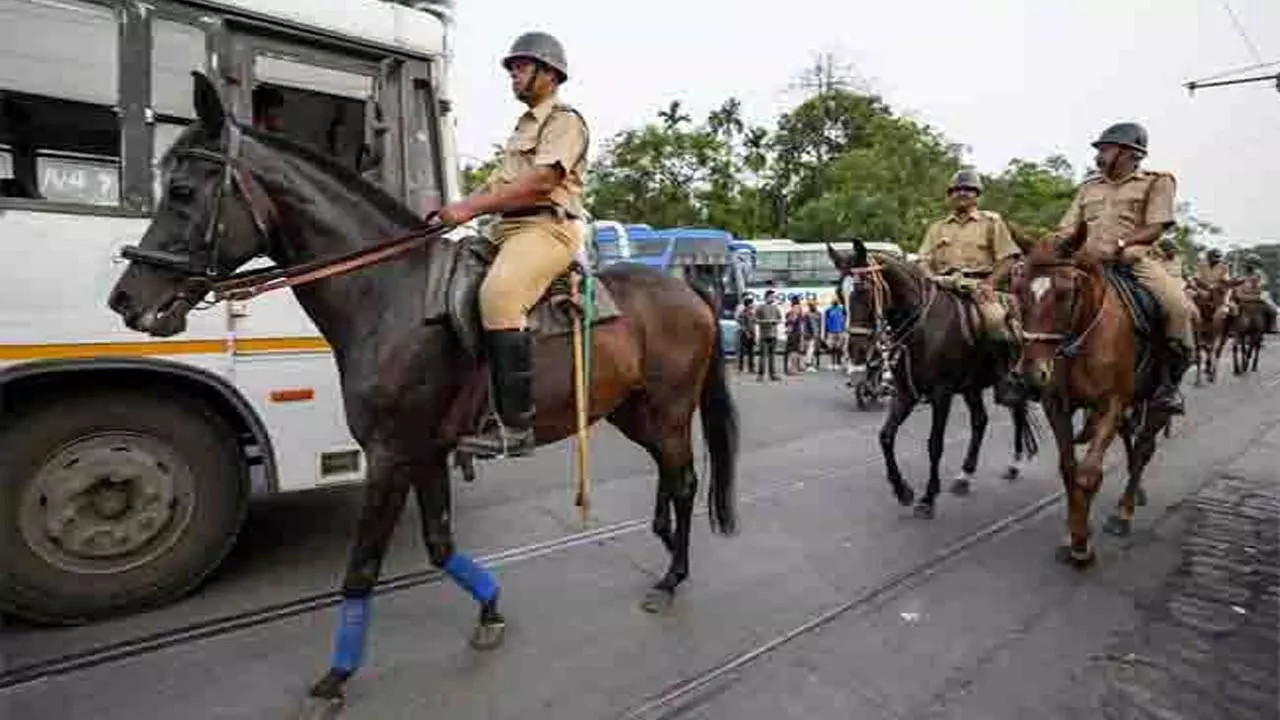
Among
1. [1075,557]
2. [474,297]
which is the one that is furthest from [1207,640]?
[474,297]

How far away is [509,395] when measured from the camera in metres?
3.13

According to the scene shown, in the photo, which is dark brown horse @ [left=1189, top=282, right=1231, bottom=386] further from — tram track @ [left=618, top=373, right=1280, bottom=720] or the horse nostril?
the horse nostril

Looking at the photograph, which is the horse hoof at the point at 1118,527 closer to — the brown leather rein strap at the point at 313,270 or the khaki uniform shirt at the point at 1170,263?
the khaki uniform shirt at the point at 1170,263

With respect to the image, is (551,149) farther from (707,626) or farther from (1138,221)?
(1138,221)

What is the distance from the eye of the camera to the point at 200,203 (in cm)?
269

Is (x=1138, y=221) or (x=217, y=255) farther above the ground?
(x=1138, y=221)

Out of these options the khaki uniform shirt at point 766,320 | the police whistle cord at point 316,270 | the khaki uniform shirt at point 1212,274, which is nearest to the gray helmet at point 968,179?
the police whistle cord at point 316,270

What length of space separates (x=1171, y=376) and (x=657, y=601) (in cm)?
444

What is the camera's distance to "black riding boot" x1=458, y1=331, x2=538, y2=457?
309 centimetres

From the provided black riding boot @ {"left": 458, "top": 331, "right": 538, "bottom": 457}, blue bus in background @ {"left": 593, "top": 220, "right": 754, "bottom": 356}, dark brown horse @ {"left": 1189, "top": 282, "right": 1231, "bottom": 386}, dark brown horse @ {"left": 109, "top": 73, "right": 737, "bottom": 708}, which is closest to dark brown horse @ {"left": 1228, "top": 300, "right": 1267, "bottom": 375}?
dark brown horse @ {"left": 1189, "top": 282, "right": 1231, "bottom": 386}

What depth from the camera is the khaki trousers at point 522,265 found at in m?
3.08

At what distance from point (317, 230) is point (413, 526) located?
274 centimetres

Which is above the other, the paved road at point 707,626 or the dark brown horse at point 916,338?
the dark brown horse at point 916,338

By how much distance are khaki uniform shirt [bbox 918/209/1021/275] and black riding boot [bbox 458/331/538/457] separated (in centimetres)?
490
